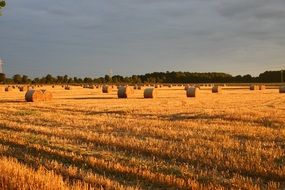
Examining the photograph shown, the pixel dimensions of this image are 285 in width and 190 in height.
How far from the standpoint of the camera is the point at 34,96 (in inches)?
1303

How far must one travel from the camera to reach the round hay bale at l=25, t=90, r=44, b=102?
3297cm

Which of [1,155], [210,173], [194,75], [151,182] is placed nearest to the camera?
[151,182]

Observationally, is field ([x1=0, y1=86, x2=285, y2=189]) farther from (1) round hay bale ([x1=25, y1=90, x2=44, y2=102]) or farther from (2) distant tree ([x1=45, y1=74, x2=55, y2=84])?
(2) distant tree ([x1=45, y1=74, x2=55, y2=84])

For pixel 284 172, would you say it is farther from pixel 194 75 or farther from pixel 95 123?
pixel 194 75

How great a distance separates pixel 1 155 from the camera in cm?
1055

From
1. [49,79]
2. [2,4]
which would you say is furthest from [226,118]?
[49,79]

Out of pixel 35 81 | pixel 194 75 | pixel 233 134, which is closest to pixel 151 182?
pixel 233 134

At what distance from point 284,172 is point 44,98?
27.1 metres

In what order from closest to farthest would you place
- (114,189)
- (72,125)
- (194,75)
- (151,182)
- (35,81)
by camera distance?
(114,189), (151,182), (72,125), (35,81), (194,75)

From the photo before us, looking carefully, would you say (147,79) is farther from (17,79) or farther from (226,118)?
(226,118)

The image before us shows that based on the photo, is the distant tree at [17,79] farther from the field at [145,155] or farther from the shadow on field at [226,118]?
the field at [145,155]

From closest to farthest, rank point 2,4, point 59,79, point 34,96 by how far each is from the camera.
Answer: point 2,4
point 34,96
point 59,79

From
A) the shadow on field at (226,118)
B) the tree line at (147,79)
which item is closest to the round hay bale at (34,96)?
the shadow on field at (226,118)

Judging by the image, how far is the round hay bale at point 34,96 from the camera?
33.0 m
